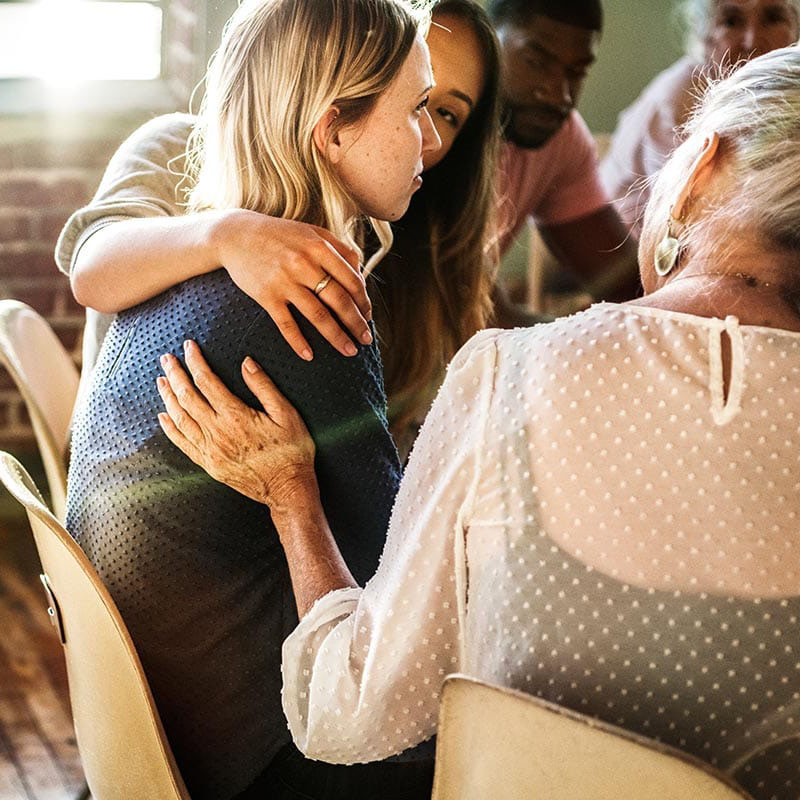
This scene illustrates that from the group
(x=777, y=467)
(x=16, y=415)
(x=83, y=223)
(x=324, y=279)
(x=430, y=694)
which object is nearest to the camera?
(x=777, y=467)

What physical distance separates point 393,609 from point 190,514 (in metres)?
0.29

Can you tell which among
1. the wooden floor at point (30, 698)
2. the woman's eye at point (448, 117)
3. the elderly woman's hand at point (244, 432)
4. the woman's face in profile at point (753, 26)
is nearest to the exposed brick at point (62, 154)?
the wooden floor at point (30, 698)

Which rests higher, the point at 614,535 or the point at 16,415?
the point at 614,535

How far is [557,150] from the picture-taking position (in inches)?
100

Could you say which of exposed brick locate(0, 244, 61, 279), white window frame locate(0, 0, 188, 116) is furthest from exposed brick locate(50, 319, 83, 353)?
white window frame locate(0, 0, 188, 116)

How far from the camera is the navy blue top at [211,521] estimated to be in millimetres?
1089

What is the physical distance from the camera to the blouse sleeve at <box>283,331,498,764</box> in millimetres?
893

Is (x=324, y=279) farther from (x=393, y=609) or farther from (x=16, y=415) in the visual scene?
(x=16, y=415)

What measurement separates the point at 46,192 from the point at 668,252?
2369mm

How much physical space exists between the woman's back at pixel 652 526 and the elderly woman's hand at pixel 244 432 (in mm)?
260

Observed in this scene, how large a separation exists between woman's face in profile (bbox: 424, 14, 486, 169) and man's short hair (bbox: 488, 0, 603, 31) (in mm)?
709

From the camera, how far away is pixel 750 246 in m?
0.92

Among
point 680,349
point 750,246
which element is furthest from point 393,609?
point 750,246

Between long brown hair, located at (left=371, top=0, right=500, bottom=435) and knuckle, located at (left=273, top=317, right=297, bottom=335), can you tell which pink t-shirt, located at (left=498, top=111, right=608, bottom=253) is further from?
knuckle, located at (left=273, top=317, right=297, bottom=335)
